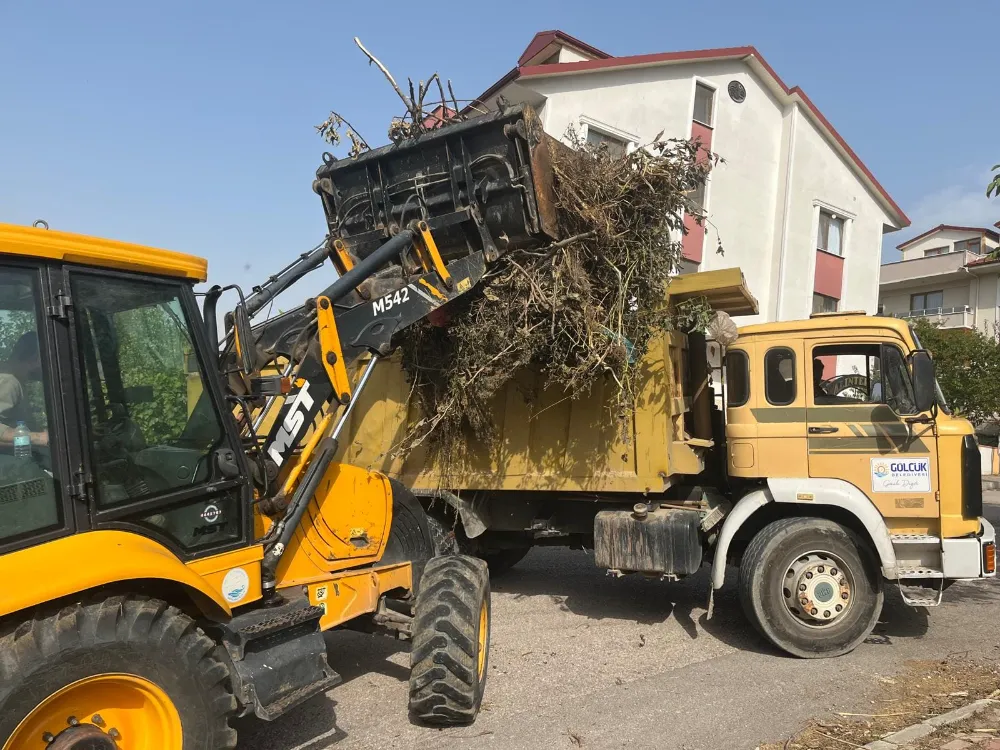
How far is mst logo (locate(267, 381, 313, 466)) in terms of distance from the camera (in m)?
3.95

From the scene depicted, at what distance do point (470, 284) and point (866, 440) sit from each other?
3207 mm

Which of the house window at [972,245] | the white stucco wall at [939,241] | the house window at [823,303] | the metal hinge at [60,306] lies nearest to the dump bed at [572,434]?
the metal hinge at [60,306]

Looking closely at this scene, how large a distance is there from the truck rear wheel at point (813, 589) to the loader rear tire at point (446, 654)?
2294 mm

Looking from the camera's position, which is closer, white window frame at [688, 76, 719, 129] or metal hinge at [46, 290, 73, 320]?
metal hinge at [46, 290, 73, 320]

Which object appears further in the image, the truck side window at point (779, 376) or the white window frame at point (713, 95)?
the white window frame at point (713, 95)

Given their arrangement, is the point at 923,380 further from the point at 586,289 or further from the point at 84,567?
the point at 84,567

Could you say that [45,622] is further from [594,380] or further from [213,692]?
[594,380]

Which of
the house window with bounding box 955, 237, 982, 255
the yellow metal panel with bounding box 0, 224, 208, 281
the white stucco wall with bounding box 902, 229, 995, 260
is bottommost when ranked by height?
the yellow metal panel with bounding box 0, 224, 208, 281

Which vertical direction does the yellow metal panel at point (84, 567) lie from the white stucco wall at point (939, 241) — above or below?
below

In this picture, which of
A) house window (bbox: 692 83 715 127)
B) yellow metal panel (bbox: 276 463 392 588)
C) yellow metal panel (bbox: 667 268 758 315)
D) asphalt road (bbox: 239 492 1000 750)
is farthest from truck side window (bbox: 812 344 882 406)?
house window (bbox: 692 83 715 127)

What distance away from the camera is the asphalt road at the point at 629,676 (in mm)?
4141

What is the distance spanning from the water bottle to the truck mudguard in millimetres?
4683

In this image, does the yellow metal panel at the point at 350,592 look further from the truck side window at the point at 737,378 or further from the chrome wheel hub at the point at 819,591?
the truck side window at the point at 737,378

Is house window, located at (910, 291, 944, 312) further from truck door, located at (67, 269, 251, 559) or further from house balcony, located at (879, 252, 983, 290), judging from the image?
truck door, located at (67, 269, 251, 559)
